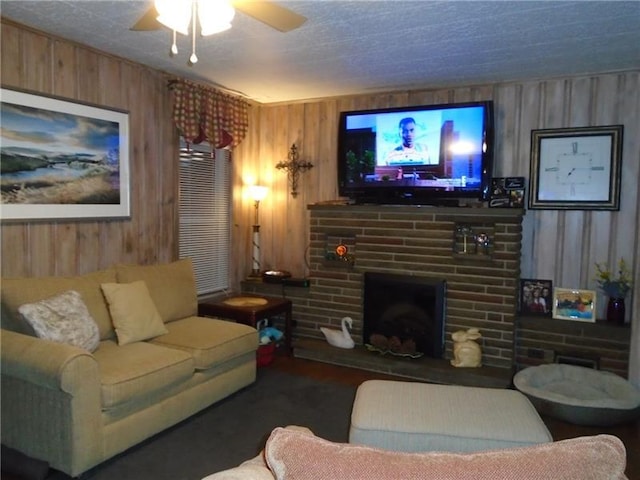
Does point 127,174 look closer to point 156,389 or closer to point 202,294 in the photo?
point 202,294

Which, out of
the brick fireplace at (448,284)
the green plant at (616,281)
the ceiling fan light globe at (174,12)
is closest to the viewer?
the ceiling fan light globe at (174,12)

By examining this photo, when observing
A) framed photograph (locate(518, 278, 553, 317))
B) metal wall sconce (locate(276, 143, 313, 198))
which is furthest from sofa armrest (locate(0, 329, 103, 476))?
framed photograph (locate(518, 278, 553, 317))

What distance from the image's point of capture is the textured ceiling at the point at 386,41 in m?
2.59

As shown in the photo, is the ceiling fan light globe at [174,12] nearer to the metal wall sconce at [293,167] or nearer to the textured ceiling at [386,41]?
the textured ceiling at [386,41]

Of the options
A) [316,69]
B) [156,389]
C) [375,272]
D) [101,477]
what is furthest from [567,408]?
[316,69]

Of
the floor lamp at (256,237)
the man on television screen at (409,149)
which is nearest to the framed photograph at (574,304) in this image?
the man on television screen at (409,149)

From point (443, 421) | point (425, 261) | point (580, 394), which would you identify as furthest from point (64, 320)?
point (580, 394)

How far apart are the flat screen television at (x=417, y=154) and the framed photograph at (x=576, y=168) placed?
1.41 feet

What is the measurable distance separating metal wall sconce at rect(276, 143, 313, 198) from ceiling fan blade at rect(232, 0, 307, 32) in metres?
2.75

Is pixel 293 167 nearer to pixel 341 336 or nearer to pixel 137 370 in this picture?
pixel 341 336

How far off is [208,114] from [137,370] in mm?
2426

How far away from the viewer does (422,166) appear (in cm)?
409

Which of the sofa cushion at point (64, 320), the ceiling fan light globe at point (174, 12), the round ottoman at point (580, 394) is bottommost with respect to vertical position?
the round ottoman at point (580, 394)

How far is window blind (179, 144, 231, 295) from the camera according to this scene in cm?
443
